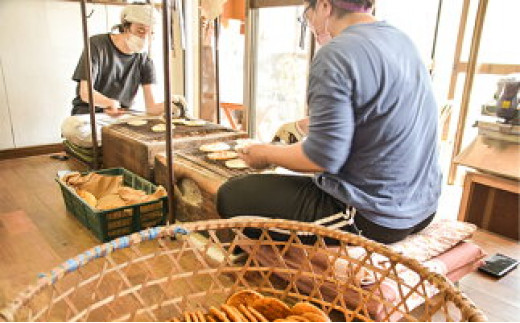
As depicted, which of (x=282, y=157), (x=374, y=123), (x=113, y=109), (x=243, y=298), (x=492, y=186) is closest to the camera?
(x=243, y=298)

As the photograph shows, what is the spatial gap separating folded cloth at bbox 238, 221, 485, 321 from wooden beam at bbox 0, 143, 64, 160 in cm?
260

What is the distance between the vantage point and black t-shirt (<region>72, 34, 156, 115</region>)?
2811mm

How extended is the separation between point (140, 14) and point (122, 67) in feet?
1.66

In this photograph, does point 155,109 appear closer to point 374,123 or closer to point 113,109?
point 113,109

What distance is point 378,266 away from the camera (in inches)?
45.3

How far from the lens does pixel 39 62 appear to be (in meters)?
3.09

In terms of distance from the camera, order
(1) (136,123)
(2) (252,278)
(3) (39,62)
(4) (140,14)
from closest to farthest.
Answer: (2) (252,278), (1) (136,123), (4) (140,14), (3) (39,62)

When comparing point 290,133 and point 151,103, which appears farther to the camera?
point 151,103

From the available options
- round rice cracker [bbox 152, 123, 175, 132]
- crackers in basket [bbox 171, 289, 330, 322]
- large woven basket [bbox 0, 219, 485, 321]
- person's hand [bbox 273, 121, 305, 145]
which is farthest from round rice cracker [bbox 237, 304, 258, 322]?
round rice cracker [bbox 152, 123, 175, 132]

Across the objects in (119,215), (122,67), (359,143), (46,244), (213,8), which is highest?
(213,8)

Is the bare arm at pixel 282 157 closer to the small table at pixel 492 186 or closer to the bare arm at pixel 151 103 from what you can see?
the small table at pixel 492 186

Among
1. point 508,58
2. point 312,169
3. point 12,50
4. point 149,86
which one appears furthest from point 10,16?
point 508,58

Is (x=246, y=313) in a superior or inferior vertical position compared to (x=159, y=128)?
inferior

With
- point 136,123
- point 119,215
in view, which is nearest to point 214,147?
point 119,215
